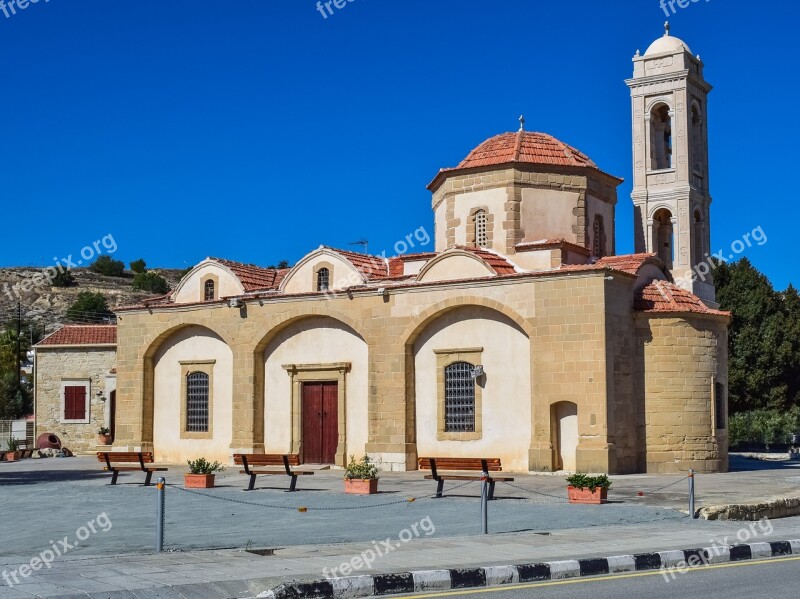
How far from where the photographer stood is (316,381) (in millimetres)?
27875

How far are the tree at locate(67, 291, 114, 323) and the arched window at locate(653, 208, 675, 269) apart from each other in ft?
172

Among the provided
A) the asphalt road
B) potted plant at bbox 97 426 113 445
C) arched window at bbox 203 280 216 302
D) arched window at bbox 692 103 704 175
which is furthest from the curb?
potted plant at bbox 97 426 113 445

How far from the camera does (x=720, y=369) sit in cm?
2538

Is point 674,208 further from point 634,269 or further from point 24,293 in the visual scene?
point 24,293

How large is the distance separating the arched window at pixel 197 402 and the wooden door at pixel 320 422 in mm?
3399

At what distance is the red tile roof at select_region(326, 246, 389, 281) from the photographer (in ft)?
91.9

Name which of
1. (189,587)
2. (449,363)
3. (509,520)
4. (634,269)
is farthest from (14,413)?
(189,587)

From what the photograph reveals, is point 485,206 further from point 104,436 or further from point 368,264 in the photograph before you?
point 104,436

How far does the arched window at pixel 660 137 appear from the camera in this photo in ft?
118

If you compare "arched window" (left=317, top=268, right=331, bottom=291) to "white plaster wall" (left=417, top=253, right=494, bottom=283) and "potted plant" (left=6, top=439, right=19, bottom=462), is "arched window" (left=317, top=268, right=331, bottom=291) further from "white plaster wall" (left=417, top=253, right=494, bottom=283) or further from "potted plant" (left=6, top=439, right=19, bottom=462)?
"potted plant" (left=6, top=439, right=19, bottom=462)

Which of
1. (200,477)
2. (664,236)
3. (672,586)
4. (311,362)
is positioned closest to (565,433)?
(311,362)

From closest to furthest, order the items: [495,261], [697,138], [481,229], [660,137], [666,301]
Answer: [666,301], [495,261], [481,229], [697,138], [660,137]

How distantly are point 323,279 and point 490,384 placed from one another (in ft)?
20.1

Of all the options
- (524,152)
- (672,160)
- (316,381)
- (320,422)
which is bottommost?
(320,422)
